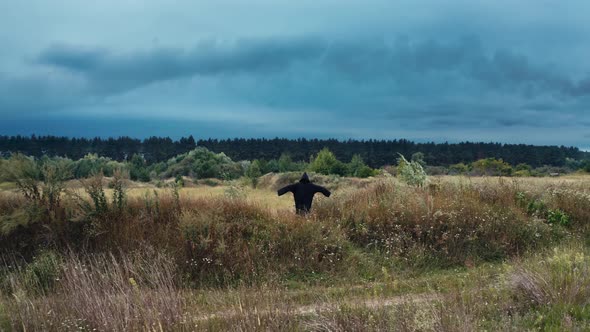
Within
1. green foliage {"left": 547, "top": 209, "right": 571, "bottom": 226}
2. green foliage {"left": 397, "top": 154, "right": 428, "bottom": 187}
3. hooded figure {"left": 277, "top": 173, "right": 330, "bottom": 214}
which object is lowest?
green foliage {"left": 547, "top": 209, "right": 571, "bottom": 226}

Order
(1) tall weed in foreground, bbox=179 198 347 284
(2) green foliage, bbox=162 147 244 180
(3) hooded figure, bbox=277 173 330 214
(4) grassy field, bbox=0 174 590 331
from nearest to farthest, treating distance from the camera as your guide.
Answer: (4) grassy field, bbox=0 174 590 331, (1) tall weed in foreground, bbox=179 198 347 284, (3) hooded figure, bbox=277 173 330 214, (2) green foliage, bbox=162 147 244 180

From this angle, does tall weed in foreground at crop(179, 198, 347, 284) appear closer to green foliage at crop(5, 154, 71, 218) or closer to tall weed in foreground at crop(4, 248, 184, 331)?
tall weed in foreground at crop(4, 248, 184, 331)

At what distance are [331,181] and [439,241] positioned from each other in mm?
24074

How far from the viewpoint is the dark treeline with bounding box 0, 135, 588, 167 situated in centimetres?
8019

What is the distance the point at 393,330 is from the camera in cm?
579

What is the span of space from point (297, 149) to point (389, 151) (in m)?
17.5

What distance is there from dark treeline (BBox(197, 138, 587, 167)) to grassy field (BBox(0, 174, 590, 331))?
6850 cm

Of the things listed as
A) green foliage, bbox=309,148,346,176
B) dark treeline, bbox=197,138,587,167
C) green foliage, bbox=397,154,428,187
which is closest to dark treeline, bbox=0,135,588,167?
dark treeline, bbox=197,138,587,167

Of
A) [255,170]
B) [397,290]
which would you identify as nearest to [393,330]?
[397,290]

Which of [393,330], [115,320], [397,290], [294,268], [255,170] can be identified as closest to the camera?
[393,330]

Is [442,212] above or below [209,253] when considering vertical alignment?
above

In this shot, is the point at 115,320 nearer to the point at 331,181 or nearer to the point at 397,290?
the point at 397,290

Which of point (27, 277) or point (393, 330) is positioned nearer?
point (393, 330)

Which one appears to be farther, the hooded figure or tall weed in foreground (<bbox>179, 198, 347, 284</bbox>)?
the hooded figure
